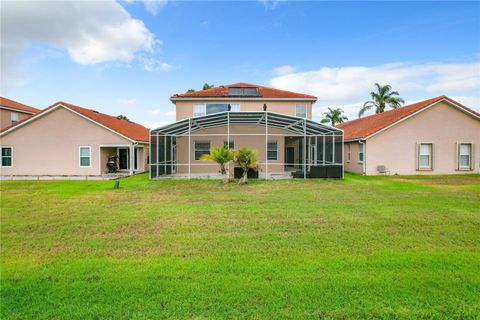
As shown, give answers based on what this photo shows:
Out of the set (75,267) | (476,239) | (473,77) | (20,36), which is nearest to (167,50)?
(20,36)

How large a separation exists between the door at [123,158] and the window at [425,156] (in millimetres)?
20791

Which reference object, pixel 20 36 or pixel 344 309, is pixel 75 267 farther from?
pixel 20 36

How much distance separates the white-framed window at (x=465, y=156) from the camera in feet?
57.8

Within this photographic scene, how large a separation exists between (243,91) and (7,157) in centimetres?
1702

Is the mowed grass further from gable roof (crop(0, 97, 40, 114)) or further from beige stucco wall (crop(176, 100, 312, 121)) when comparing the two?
gable roof (crop(0, 97, 40, 114))

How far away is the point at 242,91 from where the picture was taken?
20.3 meters

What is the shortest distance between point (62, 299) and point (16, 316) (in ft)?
1.32

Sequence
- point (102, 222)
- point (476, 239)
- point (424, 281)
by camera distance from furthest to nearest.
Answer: point (102, 222), point (476, 239), point (424, 281)

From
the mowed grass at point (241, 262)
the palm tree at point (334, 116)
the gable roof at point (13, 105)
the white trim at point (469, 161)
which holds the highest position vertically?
the palm tree at point (334, 116)

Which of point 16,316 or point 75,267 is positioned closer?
point 16,316

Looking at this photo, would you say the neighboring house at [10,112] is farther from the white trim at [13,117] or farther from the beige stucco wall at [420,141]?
the beige stucco wall at [420,141]

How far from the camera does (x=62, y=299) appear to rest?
2.96 m

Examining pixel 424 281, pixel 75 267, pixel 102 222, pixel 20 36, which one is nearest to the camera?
pixel 424 281

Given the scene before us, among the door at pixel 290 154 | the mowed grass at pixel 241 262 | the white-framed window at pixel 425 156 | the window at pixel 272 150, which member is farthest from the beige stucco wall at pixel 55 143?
the white-framed window at pixel 425 156
